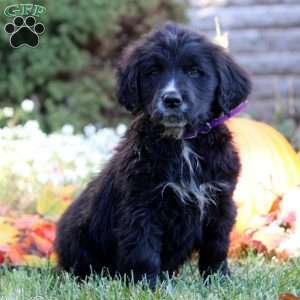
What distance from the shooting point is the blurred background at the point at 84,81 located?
6379mm

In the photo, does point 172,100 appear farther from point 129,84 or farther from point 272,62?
point 272,62

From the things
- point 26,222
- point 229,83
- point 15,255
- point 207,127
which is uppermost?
point 229,83

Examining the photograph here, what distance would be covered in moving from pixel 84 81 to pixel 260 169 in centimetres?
384

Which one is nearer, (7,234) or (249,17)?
(7,234)

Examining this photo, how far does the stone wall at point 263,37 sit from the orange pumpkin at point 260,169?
442 cm

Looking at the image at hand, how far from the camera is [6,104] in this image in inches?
372

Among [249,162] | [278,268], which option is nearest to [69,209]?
[278,268]

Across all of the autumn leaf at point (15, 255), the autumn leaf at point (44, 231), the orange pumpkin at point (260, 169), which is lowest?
the autumn leaf at point (15, 255)

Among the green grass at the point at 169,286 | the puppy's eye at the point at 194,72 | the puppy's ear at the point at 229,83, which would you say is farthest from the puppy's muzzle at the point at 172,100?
the green grass at the point at 169,286

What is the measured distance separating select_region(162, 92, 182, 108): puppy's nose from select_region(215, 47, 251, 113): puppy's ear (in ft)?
1.07

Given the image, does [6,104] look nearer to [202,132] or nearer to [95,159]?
[95,159]

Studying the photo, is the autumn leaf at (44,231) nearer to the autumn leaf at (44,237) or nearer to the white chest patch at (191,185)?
the autumn leaf at (44,237)

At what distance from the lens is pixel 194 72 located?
4.19m

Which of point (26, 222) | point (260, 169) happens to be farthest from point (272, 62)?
point (26, 222)
